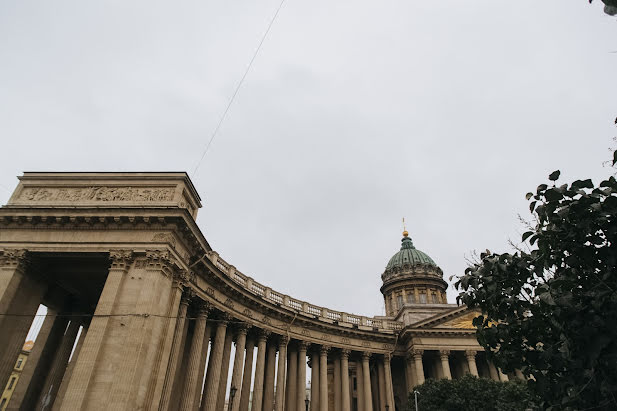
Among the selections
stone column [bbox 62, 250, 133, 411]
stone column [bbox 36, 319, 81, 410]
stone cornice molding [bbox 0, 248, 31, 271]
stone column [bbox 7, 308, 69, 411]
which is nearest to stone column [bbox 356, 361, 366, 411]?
stone column [bbox 36, 319, 81, 410]

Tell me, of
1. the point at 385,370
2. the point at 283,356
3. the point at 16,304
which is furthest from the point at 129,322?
the point at 385,370

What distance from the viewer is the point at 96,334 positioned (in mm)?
17688

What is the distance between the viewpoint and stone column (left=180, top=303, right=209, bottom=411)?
917 inches

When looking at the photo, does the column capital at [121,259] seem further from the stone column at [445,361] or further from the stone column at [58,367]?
the stone column at [445,361]

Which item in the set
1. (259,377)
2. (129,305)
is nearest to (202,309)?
(129,305)

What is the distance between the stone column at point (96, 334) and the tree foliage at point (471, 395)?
23.4 m

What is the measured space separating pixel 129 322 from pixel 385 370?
29847mm

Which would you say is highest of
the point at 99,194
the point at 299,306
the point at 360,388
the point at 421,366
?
the point at 99,194

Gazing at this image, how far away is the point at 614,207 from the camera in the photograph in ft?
18.8

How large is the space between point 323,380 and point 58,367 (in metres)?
21.7

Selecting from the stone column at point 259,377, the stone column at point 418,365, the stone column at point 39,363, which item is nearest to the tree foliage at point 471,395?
the stone column at point 418,365

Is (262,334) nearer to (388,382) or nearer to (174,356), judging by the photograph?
(174,356)

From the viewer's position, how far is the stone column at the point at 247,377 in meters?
28.5

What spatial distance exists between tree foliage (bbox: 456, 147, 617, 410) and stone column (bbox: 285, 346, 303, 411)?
2977 centimetres
